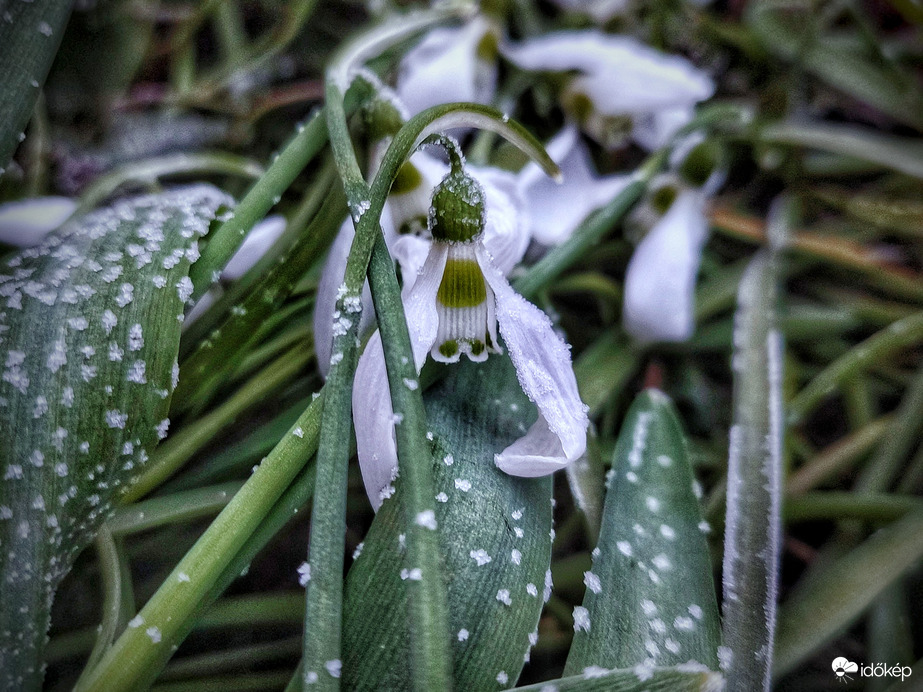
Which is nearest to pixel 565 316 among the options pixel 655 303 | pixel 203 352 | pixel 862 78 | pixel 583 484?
pixel 655 303

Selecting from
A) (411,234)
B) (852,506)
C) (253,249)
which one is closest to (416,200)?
(411,234)

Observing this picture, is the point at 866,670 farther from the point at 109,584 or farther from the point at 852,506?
the point at 109,584

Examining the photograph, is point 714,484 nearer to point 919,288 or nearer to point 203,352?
point 919,288

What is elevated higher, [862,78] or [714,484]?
[862,78]

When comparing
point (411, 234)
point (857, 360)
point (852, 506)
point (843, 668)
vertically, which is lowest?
point (843, 668)

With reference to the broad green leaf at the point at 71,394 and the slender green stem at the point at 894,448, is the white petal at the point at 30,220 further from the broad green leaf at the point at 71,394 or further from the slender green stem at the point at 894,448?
the slender green stem at the point at 894,448

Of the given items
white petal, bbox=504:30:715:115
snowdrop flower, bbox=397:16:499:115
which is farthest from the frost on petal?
white petal, bbox=504:30:715:115

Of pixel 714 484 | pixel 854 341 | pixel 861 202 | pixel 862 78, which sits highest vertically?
pixel 862 78
